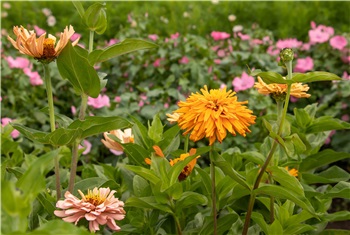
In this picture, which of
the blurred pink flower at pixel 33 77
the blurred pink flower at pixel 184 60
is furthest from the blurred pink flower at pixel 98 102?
the blurred pink flower at pixel 184 60

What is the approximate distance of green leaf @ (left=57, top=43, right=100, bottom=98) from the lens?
1.54 metres

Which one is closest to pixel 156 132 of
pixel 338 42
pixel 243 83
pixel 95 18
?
pixel 95 18

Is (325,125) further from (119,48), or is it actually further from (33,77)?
(33,77)

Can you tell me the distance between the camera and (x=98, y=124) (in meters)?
1.55

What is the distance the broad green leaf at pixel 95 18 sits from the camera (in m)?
1.60

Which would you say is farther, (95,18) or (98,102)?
(98,102)

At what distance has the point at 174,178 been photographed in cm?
156

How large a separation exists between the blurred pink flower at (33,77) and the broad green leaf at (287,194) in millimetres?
2087

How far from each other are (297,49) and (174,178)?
2511mm

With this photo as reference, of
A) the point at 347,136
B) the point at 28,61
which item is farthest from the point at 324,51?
the point at 28,61

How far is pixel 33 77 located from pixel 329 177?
1.89 meters

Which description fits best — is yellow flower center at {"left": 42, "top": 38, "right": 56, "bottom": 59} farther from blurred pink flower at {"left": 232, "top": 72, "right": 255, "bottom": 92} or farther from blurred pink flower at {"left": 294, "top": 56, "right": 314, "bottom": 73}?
blurred pink flower at {"left": 294, "top": 56, "right": 314, "bottom": 73}

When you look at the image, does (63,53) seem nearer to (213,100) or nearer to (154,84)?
(213,100)

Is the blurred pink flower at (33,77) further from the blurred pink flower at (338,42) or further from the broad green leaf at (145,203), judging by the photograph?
the broad green leaf at (145,203)
